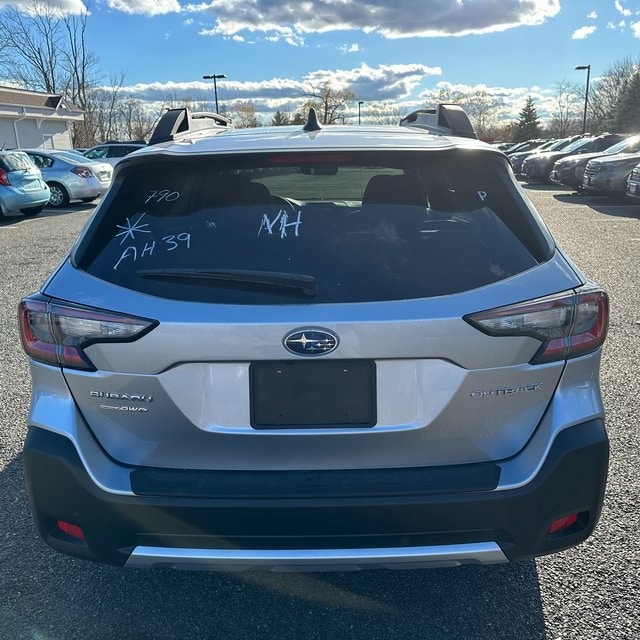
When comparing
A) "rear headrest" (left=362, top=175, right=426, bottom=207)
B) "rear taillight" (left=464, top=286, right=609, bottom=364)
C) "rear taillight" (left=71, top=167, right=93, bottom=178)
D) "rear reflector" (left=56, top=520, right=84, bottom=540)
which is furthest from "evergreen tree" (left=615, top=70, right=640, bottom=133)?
"rear reflector" (left=56, top=520, right=84, bottom=540)

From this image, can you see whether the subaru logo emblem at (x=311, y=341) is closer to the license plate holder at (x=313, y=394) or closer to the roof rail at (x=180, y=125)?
the license plate holder at (x=313, y=394)

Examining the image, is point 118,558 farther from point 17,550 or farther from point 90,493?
point 17,550

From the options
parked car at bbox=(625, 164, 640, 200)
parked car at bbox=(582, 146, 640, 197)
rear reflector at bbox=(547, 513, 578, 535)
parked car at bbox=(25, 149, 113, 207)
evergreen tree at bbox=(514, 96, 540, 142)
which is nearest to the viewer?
rear reflector at bbox=(547, 513, 578, 535)

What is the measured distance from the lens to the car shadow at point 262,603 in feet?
7.79

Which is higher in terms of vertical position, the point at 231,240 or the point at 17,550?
the point at 231,240

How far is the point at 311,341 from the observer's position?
1871 millimetres

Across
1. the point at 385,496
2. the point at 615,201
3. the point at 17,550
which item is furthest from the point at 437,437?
the point at 615,201

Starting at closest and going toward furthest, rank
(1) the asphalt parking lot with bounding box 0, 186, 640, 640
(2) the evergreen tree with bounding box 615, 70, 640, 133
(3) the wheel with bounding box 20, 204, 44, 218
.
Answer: (1) the asphalt parking lot with bounding box 0, 186, 640, 640
(3) the wheel with bounding box 20, 204, 44, 218
(2) the evergreen tree with bounding box 615, 70, 640, 133

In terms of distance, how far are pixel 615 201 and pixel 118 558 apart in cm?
1802

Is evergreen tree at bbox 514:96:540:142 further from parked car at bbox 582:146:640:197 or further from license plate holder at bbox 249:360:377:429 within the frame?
license plate holder at bbox 249:360:377:429

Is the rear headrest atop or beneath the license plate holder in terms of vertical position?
atop

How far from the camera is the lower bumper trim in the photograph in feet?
6.42

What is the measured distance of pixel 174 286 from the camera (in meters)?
1.97

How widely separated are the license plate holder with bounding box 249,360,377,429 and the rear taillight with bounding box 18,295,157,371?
39 cm
